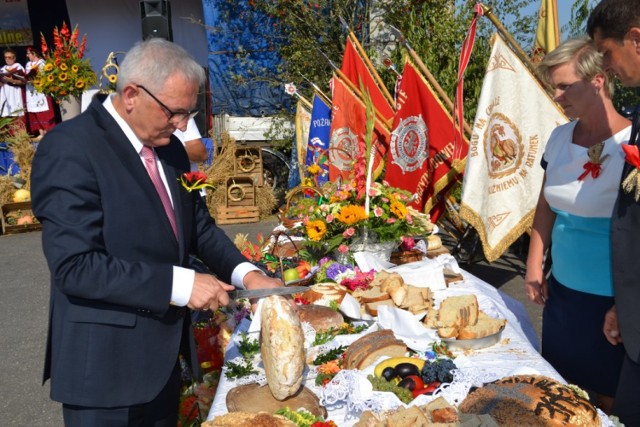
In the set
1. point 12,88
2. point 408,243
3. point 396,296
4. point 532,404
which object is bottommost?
point 12,88

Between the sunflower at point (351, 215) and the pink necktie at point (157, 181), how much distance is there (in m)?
1.51

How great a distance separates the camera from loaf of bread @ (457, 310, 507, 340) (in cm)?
220

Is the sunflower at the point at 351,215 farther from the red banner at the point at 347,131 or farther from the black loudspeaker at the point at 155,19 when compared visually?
the black loudspeaker at the point at 155,19

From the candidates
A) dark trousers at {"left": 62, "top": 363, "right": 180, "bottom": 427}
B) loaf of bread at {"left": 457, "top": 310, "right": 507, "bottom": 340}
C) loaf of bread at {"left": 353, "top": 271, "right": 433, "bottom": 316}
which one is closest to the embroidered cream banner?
loaf of bread at {"left": 353, "top": 271, "right": 433, "bottom": 316}

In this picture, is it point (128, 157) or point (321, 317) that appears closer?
point (128, 157)

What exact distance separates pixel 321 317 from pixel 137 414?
2.77 feet

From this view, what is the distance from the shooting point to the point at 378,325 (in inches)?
94.2

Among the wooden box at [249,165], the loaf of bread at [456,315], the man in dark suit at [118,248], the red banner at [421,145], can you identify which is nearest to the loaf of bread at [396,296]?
the loaf of bread at [456,315]

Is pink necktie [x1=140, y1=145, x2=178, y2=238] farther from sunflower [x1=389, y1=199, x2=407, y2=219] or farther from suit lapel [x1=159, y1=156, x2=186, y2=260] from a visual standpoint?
sunflower [x1=389, y1=199, x2=407, y2=219]

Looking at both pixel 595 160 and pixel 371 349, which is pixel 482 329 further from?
pixel 595 160

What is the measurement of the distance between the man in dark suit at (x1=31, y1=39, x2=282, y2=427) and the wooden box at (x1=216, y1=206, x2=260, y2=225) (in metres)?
6.95

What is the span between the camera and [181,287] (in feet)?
5.76

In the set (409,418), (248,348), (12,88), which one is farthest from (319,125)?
(12,88)

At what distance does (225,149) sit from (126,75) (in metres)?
7.48
